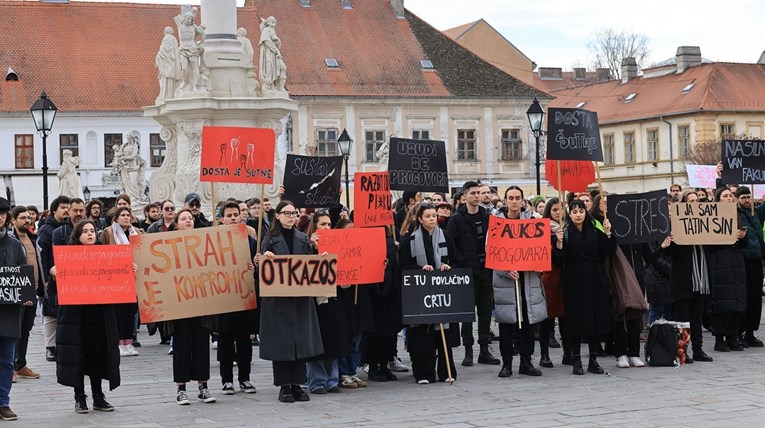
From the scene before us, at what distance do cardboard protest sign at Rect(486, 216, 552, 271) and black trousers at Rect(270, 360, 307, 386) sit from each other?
254cm

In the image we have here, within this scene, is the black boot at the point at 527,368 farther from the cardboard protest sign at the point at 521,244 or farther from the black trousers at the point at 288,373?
the black trousers at the point at 288,373

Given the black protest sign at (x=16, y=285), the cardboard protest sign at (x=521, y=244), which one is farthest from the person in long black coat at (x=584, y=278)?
the black protest sign at (x=16, y=285)

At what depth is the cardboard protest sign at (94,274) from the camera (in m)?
12.0

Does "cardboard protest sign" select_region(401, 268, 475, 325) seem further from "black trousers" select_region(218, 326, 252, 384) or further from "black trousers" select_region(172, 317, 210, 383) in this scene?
"black trousers" select_region(172, 317, 210, 383)

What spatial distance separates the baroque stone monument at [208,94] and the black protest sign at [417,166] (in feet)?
30.4

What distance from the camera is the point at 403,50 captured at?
65.8 meters

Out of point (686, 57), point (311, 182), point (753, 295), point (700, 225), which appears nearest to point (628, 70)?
point (686, 57)

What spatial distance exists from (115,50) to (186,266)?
52.4 meters

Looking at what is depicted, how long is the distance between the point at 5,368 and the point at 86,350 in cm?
71

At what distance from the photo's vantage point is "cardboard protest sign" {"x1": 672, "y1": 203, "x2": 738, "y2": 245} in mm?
15336

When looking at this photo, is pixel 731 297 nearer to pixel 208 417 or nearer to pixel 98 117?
pixel 208 417

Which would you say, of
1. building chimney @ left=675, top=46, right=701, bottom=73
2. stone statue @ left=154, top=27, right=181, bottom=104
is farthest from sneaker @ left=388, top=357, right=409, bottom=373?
building chimney @ left=675, top=46, right=701, bottom=73

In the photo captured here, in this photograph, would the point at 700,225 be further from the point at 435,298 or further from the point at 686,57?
the point at 686,57

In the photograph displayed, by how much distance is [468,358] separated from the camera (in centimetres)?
1506
